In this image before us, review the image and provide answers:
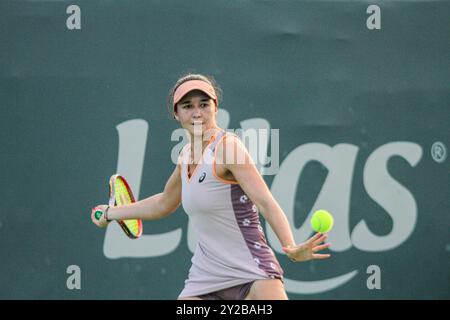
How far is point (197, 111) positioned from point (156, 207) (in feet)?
2.02

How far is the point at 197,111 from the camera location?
3.58m

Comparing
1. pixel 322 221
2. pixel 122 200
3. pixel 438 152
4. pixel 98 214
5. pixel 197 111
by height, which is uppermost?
pixel 438 152

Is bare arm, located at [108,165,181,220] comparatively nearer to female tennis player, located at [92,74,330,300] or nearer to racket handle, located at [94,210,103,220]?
racket handle, located at [94,210,103,220]

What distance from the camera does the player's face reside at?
11.7ft

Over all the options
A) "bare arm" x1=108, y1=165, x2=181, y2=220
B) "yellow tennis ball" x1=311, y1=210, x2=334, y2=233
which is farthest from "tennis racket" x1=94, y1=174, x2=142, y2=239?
"yellow tennis ball" x1=311, y1=210, x2=334, y2=233

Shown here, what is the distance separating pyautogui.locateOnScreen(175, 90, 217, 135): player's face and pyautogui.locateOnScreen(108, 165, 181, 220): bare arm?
0.37 meters

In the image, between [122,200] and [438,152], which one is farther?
[438,152]

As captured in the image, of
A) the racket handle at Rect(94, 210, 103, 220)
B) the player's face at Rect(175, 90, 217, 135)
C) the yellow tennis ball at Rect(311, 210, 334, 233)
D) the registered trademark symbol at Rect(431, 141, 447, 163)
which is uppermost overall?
the registered trademark symbol at Rect(431, 141, 447, 163)

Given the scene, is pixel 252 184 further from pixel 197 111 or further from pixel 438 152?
pixel 438 152

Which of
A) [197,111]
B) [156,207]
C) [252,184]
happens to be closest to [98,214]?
[156,207]

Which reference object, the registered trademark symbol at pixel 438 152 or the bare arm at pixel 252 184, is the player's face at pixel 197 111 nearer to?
the bare arm at pixel 252 184

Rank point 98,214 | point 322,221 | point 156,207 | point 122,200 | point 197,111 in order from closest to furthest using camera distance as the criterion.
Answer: point 322,221, point 197,111, point 156,207, point 98,214, point 122,200

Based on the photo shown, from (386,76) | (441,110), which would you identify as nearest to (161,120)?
(386,76)
